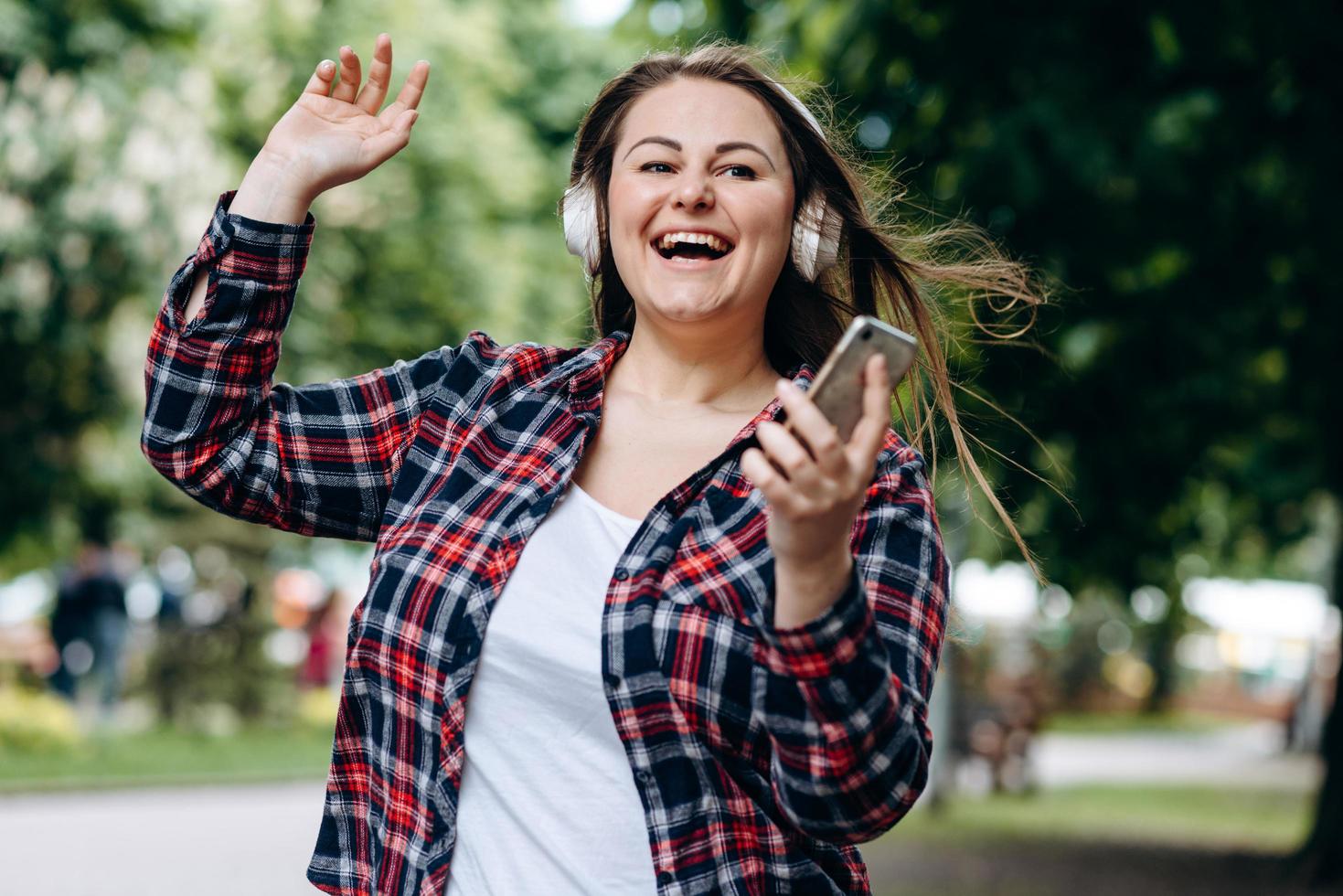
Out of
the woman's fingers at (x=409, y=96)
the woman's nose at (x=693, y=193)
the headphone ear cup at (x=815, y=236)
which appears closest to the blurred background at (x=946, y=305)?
the headphone ear cup at (x=815, y=236)

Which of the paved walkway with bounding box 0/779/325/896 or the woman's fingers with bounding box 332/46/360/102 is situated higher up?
the woman's fingers with bounding box 332/46/360/102

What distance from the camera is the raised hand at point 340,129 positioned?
Answer: 2.23m

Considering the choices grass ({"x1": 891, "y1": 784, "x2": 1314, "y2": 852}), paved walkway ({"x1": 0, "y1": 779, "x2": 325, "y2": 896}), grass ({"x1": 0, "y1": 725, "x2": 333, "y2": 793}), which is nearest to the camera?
paved walkway ({"x1": 0, "y1": 779, "x2": 325, "y2": 896})

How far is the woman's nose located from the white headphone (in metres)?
0.25

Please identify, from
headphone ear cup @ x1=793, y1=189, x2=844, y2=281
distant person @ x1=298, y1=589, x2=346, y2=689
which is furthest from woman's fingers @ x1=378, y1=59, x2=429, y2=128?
distant person @ x1=298, y1=589, x2=346, y2=689

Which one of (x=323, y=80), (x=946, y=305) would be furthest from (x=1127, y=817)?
(x=323, y=80)

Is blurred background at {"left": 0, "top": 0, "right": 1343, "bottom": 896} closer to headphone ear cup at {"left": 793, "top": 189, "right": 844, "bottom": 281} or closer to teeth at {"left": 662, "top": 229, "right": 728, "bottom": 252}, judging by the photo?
headphone ear cup at {"left": 793, "top": 189, "right": 844, "bottom": 281}

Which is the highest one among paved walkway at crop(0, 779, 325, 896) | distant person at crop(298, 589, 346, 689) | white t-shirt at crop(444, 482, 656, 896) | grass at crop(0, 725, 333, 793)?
white t-shirt at crop(444, 482, 656, 896)

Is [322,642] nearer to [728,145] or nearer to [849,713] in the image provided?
[728,145]

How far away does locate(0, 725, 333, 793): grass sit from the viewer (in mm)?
12281

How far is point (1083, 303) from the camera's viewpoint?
6812mm

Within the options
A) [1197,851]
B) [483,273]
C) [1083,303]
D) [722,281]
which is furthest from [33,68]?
[722,281]

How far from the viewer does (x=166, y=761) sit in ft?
45.3

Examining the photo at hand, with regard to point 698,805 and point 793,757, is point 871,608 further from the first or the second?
point 698,805
